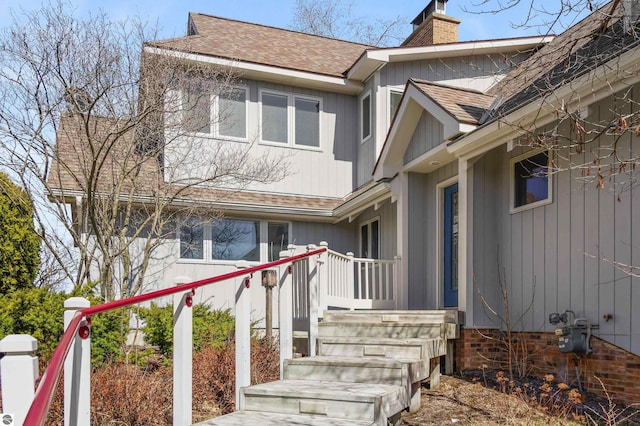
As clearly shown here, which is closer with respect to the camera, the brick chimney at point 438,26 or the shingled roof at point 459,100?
the shingled roof at point 459,100

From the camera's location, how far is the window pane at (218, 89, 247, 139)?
11.9 m

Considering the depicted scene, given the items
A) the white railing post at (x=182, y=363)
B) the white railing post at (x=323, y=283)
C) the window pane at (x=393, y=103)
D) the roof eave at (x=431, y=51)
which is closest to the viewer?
the white railing post at (x=182, y=363)

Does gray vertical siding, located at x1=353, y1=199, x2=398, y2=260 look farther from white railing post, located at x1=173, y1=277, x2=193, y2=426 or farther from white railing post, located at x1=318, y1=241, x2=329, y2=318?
white railing post, located at x1=173, y1=277, x2=193, y2=426

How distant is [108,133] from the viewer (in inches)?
336

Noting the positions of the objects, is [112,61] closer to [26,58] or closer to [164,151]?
[26,58]

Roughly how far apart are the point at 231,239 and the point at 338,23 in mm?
18385

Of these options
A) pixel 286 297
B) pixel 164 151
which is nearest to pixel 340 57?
pixel 164 151

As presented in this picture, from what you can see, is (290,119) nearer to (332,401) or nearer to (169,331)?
(169,331)

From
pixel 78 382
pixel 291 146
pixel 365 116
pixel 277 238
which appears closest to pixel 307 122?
pixel 291 146

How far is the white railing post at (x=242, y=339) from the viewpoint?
509cm

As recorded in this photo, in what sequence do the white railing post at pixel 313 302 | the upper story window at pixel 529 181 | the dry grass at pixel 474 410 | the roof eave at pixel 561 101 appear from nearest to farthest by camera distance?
1. the dry grass at pixel 474 410
2. the roof eave at pixel 561 101
3. the white railing post at pixel 313 302
4. the upper story window at pixel 529 181

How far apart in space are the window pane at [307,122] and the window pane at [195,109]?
2.43 m

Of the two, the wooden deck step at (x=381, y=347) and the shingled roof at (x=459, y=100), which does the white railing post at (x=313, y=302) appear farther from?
the shingled roof at (x=459, y=100)

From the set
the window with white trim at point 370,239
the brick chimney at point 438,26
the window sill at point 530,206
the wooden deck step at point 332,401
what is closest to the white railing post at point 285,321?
the wooden deck step at point 332,401
